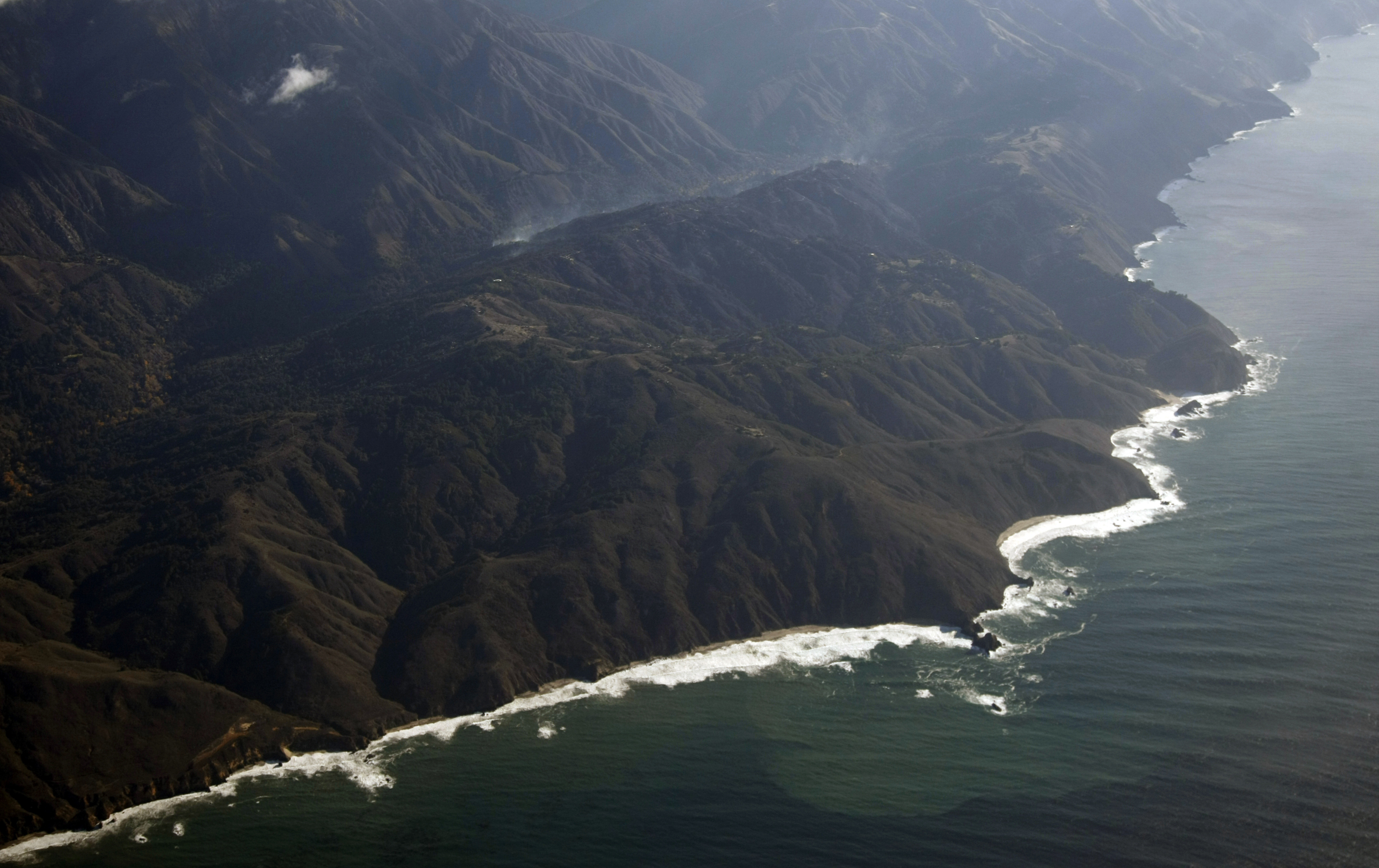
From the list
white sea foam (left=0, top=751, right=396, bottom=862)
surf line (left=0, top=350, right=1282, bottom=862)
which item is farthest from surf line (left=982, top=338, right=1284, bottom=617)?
white sea foam (left=0, top=751, right=396, bottom=862)

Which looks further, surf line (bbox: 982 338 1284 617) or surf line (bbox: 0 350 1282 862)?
surf line (bbox: 982 338 1284 617)

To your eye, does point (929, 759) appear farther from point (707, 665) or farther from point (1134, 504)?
point (1134, 504)

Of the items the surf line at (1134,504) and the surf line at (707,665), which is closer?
the surf line at (707,665)

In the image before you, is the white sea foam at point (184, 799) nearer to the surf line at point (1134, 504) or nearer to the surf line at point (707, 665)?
the surf line at point (707, 665)

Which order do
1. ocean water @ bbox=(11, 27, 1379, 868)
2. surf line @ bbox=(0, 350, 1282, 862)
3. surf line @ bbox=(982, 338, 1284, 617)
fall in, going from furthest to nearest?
1. surf line @ bbox=(982, 338, 1284, 617)
2. surf line @ bbox=(0, 350, 1282, 862)
3. ocean water @ bbox=(11, 27, 1379, 868)

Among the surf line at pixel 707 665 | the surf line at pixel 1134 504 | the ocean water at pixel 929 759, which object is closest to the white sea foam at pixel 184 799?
the surf line at pixel 707 665

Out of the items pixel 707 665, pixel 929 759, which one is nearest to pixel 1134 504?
pixel 929 759

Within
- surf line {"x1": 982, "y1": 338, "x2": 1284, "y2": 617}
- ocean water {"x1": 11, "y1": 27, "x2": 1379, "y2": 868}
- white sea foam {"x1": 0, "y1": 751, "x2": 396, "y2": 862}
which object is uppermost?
surf line {"x1": 982, "y1": 338, "x2": 1284, "y2": 617}

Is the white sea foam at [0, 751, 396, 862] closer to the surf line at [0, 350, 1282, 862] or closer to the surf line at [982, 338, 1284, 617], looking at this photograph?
the surf line at [0, 350, 1282, 862]
